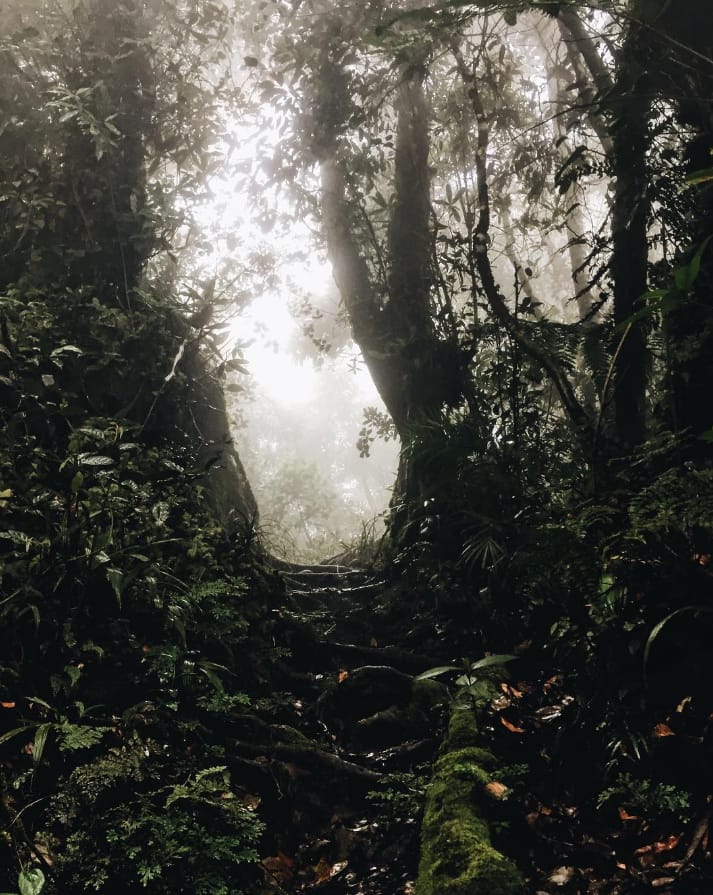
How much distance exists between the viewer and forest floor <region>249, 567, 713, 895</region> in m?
2.09

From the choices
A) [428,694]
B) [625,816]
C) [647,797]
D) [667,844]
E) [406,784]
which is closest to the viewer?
[667,844]

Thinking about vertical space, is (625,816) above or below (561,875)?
above

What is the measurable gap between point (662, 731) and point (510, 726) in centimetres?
87

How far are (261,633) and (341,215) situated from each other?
21.2 feet

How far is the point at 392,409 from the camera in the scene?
329 inches

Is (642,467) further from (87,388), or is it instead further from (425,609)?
(87,388)

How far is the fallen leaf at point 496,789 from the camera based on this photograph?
2432 mm

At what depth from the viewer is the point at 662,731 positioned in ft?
7.70

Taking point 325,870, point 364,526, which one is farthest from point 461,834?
point 364,526

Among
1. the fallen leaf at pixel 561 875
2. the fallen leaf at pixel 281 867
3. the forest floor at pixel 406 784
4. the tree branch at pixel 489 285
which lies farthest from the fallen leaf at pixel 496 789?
the tree branch at pixel 489 285

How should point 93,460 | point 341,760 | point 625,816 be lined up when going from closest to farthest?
point 625,816
point 341,760
point 93,460

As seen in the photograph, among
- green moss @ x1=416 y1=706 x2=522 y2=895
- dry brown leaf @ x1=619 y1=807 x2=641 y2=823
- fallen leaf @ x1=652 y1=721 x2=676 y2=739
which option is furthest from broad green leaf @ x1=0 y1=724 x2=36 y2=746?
fallen leaf @ x1=652 y1=721 x2=676 y2=739

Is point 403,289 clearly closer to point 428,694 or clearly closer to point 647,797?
point 428,694

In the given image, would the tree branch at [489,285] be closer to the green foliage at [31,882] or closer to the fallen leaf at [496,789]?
the fallen leaf at [496,789]
